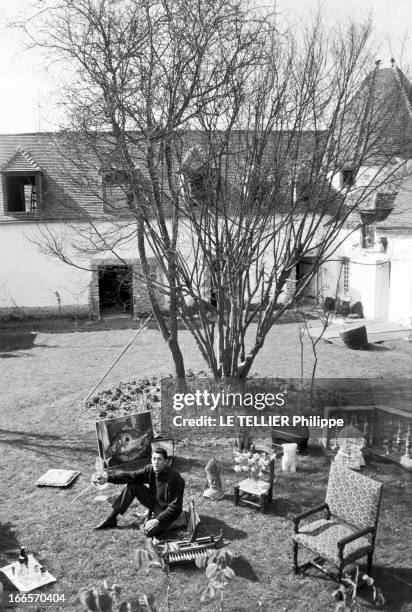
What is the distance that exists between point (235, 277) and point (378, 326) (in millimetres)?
11193

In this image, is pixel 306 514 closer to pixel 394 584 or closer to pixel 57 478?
pixel 394 584

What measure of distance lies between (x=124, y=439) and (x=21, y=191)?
1588cm

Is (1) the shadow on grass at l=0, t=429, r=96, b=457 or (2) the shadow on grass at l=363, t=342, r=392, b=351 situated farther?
(2) the shadow on grass at l=363, t=342, r=392, b=351

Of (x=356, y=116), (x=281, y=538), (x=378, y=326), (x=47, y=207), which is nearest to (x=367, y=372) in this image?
(x=378, y=326)

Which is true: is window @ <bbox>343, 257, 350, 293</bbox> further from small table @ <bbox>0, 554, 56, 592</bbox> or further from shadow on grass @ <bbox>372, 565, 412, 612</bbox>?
small table @ <bbox>0, 554, 56, 592</bbox>

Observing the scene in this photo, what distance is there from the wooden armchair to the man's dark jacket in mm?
1068

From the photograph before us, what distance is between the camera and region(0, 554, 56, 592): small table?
660cm

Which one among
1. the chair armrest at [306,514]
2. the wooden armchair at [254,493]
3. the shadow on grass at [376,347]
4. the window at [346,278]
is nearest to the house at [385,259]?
the window at [346,278]

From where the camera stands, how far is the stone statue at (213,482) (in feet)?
28.2

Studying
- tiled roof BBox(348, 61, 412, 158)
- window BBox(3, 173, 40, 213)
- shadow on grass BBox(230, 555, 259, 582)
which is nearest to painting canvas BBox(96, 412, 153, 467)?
shadow on grass BBox(230, 555, 259, 582)

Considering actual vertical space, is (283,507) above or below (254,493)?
below

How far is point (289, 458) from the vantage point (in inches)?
377

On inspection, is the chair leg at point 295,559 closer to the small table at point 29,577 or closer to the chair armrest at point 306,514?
the chair armrest at point 306,514

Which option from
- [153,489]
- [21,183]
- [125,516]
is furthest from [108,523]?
[21,183]
